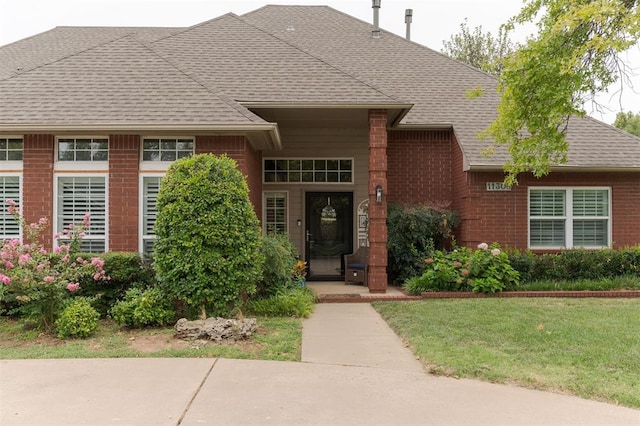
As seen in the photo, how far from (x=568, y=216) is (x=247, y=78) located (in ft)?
26.7

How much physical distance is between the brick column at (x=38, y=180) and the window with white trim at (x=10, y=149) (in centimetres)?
23

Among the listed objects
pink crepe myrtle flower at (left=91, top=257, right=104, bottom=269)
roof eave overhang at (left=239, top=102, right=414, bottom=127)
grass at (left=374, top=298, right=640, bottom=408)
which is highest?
roof eave overhang at (left=239, top=102, right=414, bottom=127)

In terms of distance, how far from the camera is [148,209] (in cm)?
950

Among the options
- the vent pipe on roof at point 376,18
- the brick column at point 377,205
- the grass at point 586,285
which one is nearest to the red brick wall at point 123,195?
the brick column at point 377,205

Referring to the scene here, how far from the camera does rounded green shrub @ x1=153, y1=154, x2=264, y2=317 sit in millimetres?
7188

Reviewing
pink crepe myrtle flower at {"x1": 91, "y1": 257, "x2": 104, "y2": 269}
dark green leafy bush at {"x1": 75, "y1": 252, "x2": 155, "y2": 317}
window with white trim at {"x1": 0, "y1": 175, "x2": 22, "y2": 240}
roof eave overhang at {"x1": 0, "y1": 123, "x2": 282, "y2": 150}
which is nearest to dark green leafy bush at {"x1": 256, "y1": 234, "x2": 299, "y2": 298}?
dark green leafy bush at {"x1": 75, "y1": 252, "x2": 155, "y2": 317}

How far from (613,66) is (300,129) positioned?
7.20m

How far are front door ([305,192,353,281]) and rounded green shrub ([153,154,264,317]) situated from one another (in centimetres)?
555

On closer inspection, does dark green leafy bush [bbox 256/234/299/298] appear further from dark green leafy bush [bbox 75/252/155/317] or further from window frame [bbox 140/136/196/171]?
window frame [bbox 140/136/196/171]

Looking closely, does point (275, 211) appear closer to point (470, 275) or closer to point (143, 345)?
point (470, 275)

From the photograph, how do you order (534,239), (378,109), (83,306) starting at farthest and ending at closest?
(534,239)
(378,109)
(83,306)

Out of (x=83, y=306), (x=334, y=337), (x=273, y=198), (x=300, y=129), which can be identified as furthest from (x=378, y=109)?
(x=83, y=306)

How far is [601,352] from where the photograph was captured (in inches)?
238

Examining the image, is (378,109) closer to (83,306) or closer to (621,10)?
(621,10)
